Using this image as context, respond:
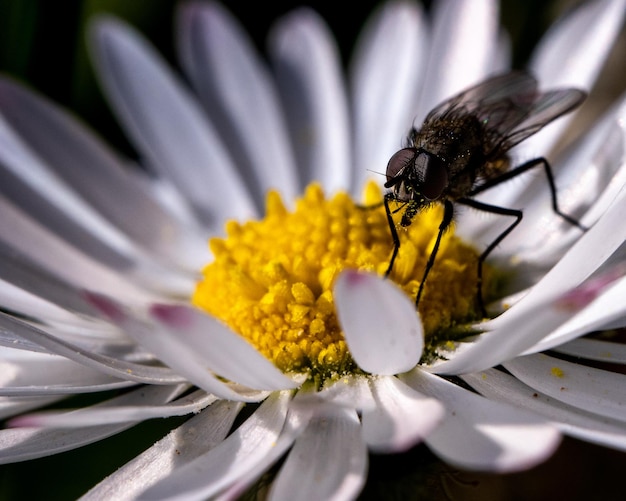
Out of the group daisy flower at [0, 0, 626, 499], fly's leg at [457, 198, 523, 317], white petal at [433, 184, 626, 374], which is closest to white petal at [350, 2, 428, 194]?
daisy flower at [0, 0, 626, 499]

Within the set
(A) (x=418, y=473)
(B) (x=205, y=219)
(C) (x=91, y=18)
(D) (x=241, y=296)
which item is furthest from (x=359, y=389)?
(C) (x=91, y=18)


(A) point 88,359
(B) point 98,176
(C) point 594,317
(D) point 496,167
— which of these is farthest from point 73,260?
(C) point 594,317

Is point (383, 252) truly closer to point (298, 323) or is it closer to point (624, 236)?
point (298, 323)

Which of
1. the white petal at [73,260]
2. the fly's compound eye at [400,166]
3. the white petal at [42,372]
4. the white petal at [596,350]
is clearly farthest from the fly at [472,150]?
the white petal at [73,260]

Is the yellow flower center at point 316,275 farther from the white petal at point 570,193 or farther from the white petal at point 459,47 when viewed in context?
the white petal at point 459,47

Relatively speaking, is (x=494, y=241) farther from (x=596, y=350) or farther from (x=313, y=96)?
(x=313, y=96)

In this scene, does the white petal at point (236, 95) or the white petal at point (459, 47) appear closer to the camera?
the white petal at point (459, 47)
